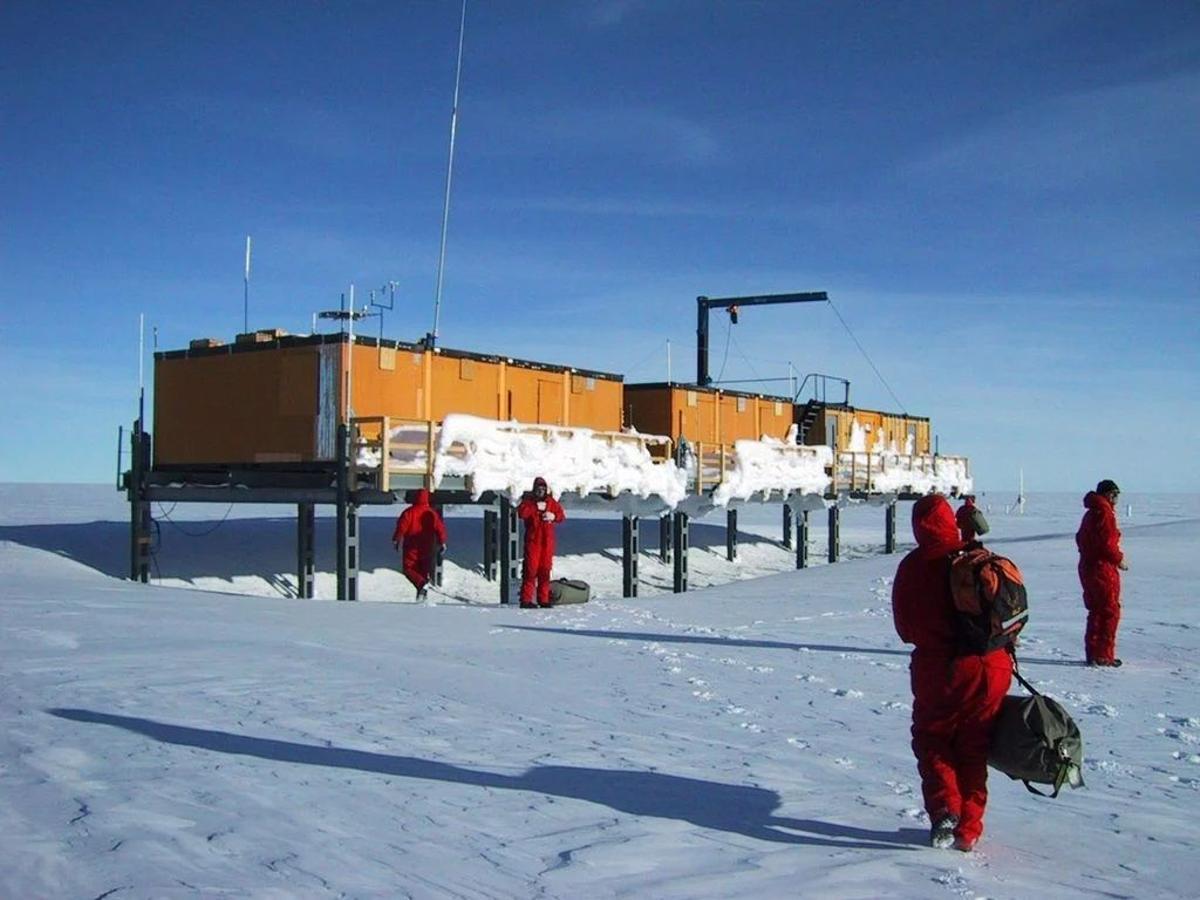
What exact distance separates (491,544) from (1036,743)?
23.7m

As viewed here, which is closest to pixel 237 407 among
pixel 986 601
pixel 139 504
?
pixel 139 504

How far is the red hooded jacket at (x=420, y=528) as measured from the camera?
55.6 feet

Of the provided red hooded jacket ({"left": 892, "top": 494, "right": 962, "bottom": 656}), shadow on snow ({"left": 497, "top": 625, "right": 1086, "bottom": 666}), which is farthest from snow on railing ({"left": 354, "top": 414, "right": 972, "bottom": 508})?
red hooded jacket ({"left": 892, "top": 494, "right": 962, "bottom": 656})

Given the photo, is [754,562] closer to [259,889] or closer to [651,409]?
[651,409]

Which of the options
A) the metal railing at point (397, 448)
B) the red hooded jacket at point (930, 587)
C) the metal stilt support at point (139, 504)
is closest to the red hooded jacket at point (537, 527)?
the metal railing at point (397, 448)

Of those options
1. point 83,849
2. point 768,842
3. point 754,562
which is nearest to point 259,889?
point 83,849

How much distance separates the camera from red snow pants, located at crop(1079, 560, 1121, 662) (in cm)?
1023

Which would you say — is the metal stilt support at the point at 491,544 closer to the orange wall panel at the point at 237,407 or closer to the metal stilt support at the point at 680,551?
the metal stilt support at the point at 680,551

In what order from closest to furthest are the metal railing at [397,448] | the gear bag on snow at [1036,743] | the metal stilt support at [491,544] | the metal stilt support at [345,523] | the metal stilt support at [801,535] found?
1. the gear bag on snow at [1036,743]
2. the metal railing at [397,448]
3. the metal stilt support at [345,523]
4. the metal stilt support at [491,544]
5. the metal stilt support at [801,535]

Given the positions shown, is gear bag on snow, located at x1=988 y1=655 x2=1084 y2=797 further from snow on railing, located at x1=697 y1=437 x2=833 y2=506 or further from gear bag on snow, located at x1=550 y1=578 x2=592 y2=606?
snow on railing, located at x1=697 y1=437 x2=833 y2=506

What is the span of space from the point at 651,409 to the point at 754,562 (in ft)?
41.2

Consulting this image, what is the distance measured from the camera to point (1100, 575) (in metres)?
10.4

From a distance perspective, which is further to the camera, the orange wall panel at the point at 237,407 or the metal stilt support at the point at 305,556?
the metal stilt support at the point at 305,556

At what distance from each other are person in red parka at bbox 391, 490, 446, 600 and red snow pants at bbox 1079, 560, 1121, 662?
9586 mm
